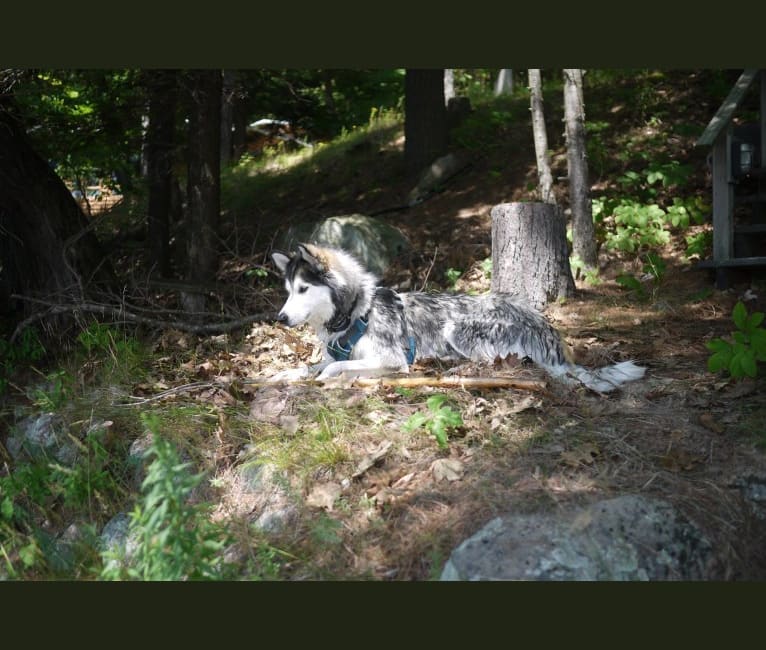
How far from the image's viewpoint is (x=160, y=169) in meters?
11.7

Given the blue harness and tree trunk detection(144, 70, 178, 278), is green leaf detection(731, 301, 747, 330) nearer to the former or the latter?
the blue harness

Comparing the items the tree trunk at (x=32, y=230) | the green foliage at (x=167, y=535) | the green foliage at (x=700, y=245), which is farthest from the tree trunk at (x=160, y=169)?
the green foliage at (x=700, y=245)

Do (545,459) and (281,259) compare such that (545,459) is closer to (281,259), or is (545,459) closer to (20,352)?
(281,259)

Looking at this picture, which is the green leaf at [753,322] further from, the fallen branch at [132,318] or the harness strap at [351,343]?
the fallen branch at [132,318]

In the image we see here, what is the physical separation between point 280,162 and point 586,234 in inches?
425

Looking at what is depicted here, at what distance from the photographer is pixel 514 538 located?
394cm

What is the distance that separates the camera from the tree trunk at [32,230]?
8.96m

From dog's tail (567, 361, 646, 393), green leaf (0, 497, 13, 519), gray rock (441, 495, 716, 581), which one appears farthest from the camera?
dog's tail (567, 361, 646, 393)

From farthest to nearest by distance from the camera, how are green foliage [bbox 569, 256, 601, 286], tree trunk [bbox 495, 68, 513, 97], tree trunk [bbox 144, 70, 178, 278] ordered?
tree trunk [bbox 495, 68, 513, 97] → tree trunk [bbox 144, 70, 178, 278] → green foliage [bbox 569, 256, 601, 286]

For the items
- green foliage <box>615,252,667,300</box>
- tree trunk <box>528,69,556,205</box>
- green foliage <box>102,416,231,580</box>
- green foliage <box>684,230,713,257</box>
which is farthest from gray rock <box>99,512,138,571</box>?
green foliage <box>684,230,713,257</box>

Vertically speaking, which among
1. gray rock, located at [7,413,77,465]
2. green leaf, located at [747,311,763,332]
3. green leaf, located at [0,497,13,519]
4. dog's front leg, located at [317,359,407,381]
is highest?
green leaf, located at [747,311,763,332]

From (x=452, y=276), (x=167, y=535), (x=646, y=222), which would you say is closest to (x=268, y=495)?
(x=167, y=535)

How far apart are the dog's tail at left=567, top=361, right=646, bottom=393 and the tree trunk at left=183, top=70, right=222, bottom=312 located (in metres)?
5.97

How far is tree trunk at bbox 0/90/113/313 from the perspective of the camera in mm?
8961
